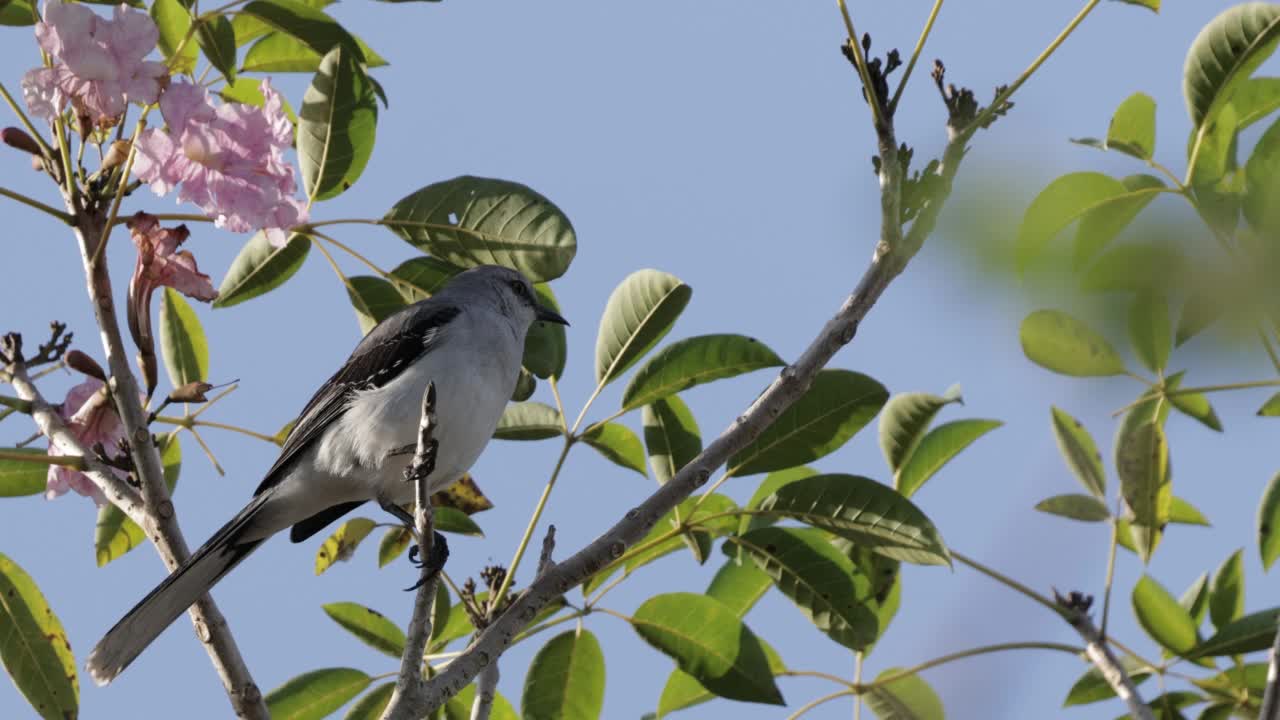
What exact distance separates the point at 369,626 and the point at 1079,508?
2.59 metres

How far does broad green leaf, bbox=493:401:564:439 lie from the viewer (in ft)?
14.3

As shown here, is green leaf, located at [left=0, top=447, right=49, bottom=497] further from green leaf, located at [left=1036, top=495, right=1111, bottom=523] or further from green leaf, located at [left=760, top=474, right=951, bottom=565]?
green leaf, located at [left=1036, top=495, right=1111, bottom=523]

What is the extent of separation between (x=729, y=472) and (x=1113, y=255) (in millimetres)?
2125

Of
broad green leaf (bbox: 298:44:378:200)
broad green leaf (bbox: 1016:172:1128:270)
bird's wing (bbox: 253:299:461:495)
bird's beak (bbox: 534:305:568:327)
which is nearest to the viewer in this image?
broad green leaf (bbox: 1016:172:1128:270)

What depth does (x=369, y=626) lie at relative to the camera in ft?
14.3

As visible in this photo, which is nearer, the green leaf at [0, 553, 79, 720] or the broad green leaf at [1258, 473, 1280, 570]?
the green leaf at [0, 553, 79, 720]

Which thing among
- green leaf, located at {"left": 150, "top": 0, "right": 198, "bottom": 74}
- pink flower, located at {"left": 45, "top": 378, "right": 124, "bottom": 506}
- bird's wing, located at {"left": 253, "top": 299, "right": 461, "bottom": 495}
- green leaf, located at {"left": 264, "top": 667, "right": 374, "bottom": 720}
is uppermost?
green leaf, located at {"left": 150, "top": 0, "right": 198, "bottom": 74}

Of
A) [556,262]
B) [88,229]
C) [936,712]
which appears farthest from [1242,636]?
[88,229]

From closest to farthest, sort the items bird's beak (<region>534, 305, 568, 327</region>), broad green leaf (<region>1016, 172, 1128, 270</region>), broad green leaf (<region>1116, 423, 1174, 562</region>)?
broad green leaf (<region>1016, 172, 1128, 270</region>) → broad green leaf (<region>1116, 423, 1174, 562</region>) → bird's beak (<region>534, 305, 568, 327</region>)

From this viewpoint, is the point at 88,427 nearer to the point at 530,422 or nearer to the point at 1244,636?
the point at 530,422

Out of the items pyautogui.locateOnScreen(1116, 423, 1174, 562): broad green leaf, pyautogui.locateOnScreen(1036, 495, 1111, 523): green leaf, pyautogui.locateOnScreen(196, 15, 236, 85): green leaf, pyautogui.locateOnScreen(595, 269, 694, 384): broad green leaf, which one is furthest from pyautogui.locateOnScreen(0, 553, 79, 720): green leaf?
pyautogui.locateOnScreen(1116, 423, 1174, 562): broad green leaf

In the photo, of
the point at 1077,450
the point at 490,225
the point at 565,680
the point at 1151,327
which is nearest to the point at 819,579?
the point at 565,680

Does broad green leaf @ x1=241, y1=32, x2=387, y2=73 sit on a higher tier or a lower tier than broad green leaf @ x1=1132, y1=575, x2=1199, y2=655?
higher

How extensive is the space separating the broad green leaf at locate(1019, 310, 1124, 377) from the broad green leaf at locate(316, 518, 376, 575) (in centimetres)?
240
